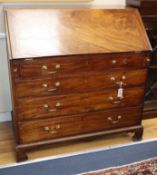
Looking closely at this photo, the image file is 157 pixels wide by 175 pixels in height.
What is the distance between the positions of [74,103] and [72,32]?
530mm

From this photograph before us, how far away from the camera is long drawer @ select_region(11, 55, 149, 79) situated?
173 cm

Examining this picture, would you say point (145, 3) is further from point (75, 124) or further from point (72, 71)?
point (75, 124)

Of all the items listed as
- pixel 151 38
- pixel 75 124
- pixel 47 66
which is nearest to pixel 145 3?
pixel 151 38

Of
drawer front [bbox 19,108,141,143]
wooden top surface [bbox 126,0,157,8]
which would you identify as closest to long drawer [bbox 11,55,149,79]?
drawer front [bbox 19,108,141,143]

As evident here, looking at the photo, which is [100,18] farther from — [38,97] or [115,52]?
[38,97]

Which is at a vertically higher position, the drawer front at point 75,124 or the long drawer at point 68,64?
the long drawer at point 68,64

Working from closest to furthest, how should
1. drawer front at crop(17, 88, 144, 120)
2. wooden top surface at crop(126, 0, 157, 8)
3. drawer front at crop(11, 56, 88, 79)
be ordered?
1. drawer front at crop(11, 56, 88, 79)
2. drawer front at crop(17, 88, 144, 120)
3. wooden top surface at crop(126, 0, 157, 8)

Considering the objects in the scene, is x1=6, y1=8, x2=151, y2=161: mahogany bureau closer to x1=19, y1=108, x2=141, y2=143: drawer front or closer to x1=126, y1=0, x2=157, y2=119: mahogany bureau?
x1=19, y1=108, x2=141, y2=143: drawer front

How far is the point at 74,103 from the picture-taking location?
6.48 ft

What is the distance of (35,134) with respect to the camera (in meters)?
1.97

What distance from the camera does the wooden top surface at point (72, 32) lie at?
69.8 inches

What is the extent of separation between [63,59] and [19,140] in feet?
2.30

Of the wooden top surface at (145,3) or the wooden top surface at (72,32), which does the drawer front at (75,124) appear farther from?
the wooden top surface at (145,3)

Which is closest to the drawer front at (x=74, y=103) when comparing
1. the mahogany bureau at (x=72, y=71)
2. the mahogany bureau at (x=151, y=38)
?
the mahogany bureau at (x=72, y=71)
